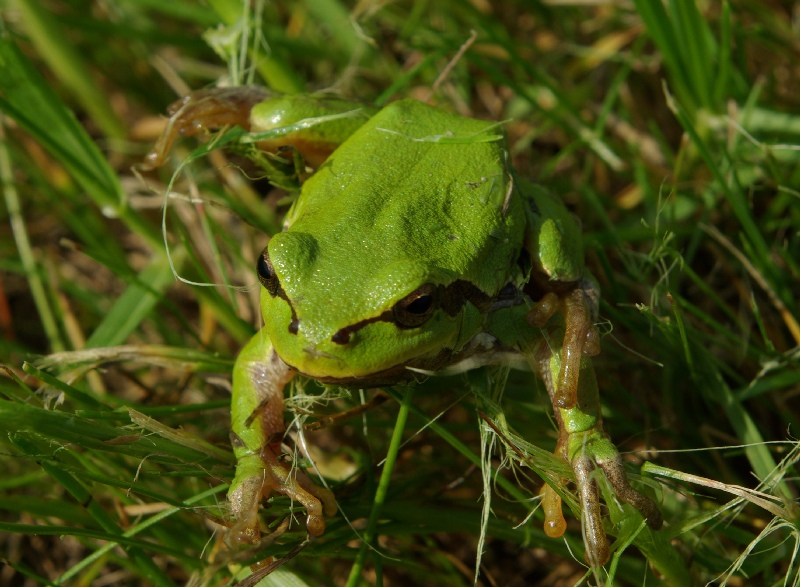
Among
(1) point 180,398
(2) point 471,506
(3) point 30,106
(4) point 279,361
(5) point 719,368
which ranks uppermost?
(3) point 30,106

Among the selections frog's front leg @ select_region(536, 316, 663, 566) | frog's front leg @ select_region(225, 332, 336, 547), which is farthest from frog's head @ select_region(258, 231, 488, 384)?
frog's front leg @ select_region(536, 316, 663, 566)

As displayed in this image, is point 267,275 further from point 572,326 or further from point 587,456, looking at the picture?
point 587,456

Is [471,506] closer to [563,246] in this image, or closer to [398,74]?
[563,246]

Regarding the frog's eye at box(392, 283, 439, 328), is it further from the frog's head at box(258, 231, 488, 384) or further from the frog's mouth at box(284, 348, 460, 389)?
the frog's mouth at box(284, 348, 460, 389)

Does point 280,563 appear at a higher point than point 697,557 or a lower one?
higher

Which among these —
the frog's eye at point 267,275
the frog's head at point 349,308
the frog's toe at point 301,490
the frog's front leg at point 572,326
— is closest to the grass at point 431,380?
the frog's toe at point 301,490

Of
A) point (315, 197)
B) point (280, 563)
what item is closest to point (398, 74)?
point (315, 197)

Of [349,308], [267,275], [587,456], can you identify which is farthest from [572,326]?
[267,275]
